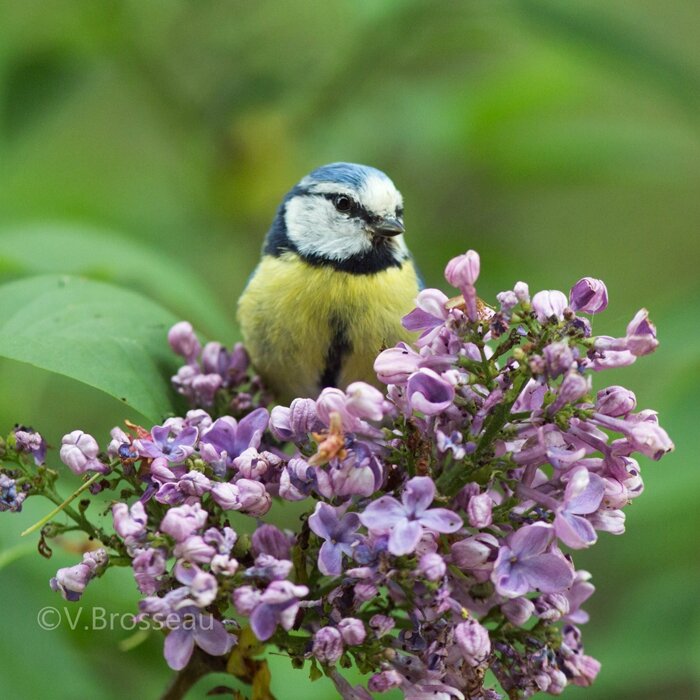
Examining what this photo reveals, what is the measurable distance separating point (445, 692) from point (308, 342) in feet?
3.49

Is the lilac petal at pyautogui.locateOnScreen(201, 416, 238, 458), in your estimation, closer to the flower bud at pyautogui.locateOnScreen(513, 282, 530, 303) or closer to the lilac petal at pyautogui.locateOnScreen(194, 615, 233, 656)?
the lilac petal at pyautogui.locateOnScreen(194, 615, 233, 656)

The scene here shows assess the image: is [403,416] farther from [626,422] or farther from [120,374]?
[120,374]

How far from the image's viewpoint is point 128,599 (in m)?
2.01

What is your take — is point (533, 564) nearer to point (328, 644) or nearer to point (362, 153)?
point (328, 644)

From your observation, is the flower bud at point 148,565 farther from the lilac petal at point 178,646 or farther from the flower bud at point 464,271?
the flower bud at point 464,271

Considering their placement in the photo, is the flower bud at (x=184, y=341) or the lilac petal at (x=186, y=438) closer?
the lilac petal at (x=186, y=438)

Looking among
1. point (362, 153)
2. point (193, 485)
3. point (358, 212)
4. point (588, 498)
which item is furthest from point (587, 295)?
point (362, 153)

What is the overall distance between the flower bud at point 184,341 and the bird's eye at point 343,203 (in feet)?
2.23

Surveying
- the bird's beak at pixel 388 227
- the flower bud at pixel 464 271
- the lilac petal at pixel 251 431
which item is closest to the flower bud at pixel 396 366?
the flower bud at pixel 464 271

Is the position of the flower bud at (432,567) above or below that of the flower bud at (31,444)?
above

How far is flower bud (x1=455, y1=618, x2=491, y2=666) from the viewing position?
4.29ft

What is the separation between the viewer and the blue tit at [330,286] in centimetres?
230

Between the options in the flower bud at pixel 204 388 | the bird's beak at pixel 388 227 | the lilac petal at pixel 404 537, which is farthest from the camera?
the bird's beak at pixel 388 227

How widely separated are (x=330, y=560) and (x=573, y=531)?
1.05 feet
